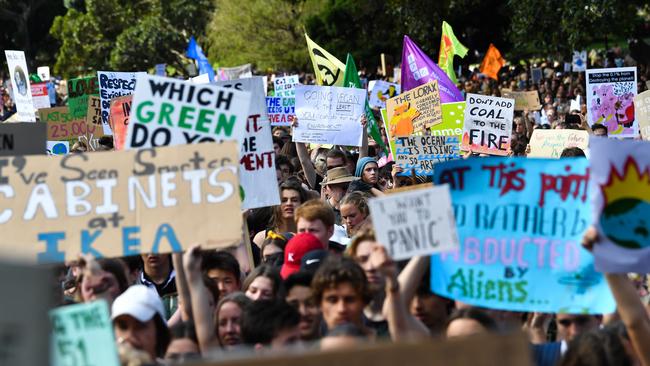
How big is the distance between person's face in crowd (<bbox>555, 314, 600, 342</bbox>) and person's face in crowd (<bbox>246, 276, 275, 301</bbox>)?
139 centimetres

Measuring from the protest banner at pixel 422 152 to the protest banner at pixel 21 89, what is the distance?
4806mm

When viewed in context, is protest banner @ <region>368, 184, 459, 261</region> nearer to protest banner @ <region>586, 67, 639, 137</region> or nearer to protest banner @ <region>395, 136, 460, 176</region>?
protest banner @ <region>395, 136, 460, 176</region>

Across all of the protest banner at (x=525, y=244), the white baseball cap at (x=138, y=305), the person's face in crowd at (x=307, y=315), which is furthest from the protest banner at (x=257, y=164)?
the protest banner at (x=525, y=244)

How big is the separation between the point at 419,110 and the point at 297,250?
6555 mm

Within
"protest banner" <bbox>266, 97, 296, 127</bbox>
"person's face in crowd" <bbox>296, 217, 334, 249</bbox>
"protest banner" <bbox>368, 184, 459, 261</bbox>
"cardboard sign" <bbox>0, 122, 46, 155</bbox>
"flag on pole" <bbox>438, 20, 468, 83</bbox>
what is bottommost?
"person's face in crowd" <bbox>296, 217, 334, 249</bbox>

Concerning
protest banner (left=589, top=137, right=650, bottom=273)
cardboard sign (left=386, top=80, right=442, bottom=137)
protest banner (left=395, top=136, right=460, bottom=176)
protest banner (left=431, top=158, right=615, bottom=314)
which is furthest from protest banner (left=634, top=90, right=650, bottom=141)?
protest banner (left=589, top=137, right=650, bottom=273)

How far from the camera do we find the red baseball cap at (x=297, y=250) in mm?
6742

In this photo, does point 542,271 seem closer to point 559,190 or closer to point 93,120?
point 559,190

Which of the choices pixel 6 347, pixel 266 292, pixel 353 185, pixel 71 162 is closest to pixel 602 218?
pixel 266 292

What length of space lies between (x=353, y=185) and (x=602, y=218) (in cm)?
464

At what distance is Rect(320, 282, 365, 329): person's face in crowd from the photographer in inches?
204

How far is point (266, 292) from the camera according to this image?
6.04 m

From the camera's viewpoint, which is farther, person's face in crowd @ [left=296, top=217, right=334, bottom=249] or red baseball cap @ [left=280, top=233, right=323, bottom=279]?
person's face in crowd @ [left=296, top=217, right=334, bottom=249]

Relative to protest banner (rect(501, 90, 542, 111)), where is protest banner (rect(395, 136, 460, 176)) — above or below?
below
